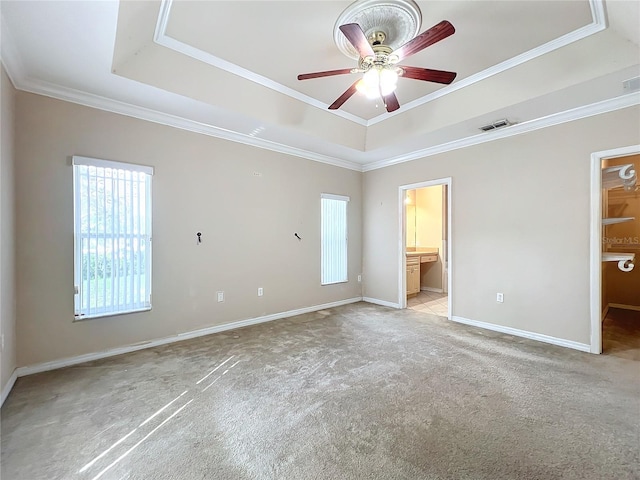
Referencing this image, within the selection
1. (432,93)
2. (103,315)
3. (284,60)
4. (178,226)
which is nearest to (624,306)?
(432,93)

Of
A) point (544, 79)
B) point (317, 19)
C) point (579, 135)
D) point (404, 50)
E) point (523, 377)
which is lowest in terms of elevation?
point (523, 377)

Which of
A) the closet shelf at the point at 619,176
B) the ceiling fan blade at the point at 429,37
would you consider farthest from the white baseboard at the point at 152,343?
the closet shelf at the point at 619,176

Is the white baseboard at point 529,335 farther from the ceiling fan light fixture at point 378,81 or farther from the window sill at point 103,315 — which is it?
the window sill at point 103,315

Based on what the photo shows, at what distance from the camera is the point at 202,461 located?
158 cm

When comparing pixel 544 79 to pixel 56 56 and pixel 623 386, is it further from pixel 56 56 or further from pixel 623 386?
pixel 56 56

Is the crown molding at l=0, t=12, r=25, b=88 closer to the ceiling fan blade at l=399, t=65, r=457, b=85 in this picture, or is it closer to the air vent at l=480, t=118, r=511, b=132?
the ceiling fan blade at l=399, t=65, r=457, b=85

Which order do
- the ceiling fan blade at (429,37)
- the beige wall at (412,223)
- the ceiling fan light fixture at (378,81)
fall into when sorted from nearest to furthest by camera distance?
the ceiling fan blade at (429,37)
the ceiling fan light fixture at (378,81)
the beige wall at (412,223)

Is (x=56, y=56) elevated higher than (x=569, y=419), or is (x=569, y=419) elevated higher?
(x=56, y=56)

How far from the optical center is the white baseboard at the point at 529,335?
3133 mm

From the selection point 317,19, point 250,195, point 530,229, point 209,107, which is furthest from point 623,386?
point 209,107

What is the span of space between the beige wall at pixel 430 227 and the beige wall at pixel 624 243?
2.77m

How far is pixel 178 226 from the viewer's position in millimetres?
3457

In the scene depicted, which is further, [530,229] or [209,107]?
[530,229]

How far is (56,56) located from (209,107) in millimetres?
1205
